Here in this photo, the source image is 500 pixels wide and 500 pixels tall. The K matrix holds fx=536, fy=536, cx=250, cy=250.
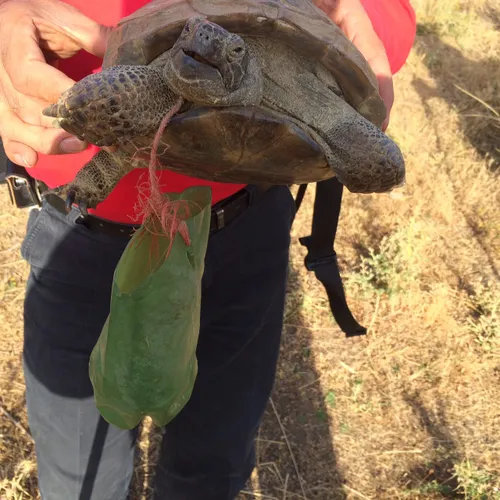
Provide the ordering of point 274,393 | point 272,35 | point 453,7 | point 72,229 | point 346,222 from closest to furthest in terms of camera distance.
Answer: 1. point 272,35
2. point 72,229
3. point 274,393
4. point 346,222
5. point 453,7

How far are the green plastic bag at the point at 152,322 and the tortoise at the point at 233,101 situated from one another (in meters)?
0.18

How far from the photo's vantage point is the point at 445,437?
2.56m

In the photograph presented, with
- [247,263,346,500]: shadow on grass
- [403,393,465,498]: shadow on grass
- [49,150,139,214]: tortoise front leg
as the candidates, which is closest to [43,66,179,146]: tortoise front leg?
[49,150,139,214]: tortoise front leg

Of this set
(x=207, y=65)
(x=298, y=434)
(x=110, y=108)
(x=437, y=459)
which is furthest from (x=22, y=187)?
(x=437, y=459)

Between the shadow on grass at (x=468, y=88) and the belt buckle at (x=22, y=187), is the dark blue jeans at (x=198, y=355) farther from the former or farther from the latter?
the shadow on grass at (x=468, y=88)

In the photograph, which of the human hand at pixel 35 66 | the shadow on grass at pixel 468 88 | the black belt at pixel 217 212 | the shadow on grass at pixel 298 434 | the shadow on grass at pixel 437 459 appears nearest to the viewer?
the human hand at pixel 35 66

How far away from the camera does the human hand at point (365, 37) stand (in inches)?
57.3

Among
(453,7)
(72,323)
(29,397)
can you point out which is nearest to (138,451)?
(29,397)

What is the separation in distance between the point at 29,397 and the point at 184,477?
21.7 inches

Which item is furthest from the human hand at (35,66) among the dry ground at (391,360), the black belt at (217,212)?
the dry ground at (391,360)

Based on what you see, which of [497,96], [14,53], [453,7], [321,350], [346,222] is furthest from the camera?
[453,7]

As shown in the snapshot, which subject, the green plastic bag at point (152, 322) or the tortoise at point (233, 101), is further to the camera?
the tortoise at point (233, 101)

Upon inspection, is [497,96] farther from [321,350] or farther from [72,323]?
[72,323]

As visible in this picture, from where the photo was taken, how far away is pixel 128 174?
1434 mm
